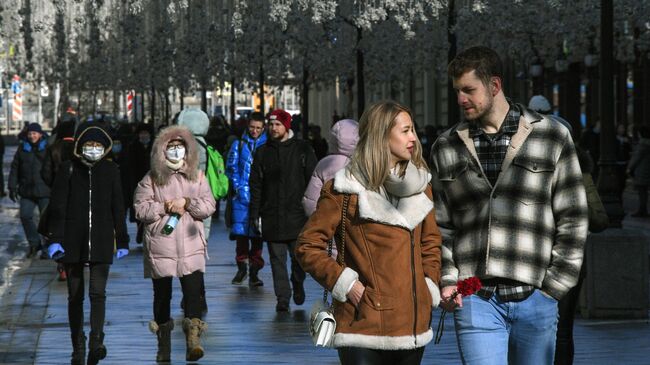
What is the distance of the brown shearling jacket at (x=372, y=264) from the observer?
254 inches

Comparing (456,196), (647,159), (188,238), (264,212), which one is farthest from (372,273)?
(647,159)

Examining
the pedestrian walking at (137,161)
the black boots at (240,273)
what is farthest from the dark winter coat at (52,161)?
the pedestrian walking at (137,161)

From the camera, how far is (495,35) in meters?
42.4

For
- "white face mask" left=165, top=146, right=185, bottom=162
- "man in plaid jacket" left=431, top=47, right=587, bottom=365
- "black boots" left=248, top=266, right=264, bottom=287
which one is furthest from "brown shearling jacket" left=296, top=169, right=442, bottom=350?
"black boots" left=248, top=266, right=264, bottom=287

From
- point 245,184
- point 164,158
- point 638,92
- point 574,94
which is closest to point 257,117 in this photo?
point 245,184

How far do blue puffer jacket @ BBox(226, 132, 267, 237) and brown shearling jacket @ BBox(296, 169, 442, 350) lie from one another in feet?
29.7

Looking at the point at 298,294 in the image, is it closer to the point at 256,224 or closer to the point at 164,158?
the point at 256,224

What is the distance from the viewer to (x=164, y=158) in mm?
11367

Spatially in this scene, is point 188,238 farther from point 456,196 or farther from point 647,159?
point 647,159

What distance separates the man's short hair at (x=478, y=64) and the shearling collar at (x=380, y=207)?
0.52 metres

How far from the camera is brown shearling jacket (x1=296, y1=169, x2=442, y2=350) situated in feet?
21.2

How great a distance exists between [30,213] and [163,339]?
1064 cm

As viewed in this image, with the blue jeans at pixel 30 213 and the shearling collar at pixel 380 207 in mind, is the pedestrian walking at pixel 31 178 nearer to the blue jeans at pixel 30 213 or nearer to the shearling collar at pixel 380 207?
the blue jeans at pixel 30 213

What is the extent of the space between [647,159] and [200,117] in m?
16.6
